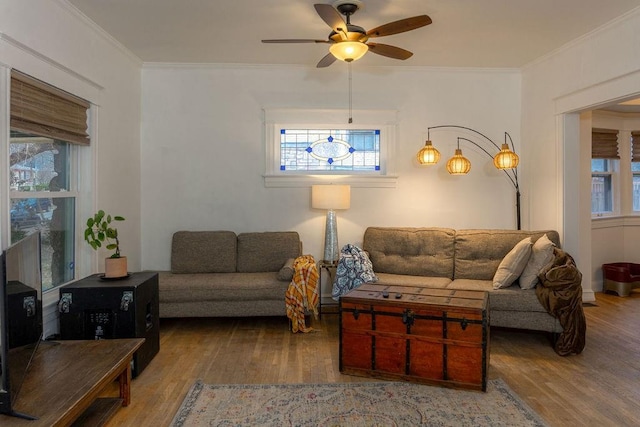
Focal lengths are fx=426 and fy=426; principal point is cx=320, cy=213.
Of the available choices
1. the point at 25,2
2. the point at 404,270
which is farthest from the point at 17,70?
the point at 404,270

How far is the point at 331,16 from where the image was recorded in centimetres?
272

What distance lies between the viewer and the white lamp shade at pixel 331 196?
4374 mm

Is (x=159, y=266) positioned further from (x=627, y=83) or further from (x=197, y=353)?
(x=627, y=83)

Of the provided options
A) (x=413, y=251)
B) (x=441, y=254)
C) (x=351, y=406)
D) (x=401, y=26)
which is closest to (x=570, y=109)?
(x=441, y=254)

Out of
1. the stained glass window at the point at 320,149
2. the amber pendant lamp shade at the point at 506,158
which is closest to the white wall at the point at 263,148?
the stained glass window at the point at 320,149

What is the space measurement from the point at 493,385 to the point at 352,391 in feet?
3.07

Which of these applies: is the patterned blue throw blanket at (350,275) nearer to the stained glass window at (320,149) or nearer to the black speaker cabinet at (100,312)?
the stained glass window at (320,149)

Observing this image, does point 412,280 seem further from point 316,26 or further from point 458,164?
point 316,26

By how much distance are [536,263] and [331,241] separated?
1.92 meters

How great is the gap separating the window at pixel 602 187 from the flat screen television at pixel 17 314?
21.0 feet

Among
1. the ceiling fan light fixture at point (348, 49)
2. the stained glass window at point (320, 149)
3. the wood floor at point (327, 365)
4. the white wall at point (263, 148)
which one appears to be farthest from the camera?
the stained glass window at point (320, 149)

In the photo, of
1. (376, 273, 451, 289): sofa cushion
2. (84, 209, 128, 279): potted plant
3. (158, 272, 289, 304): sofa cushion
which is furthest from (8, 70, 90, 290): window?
(376, 273, 451, 289): sofa cushion

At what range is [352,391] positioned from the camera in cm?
272

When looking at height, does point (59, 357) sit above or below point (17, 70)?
below
